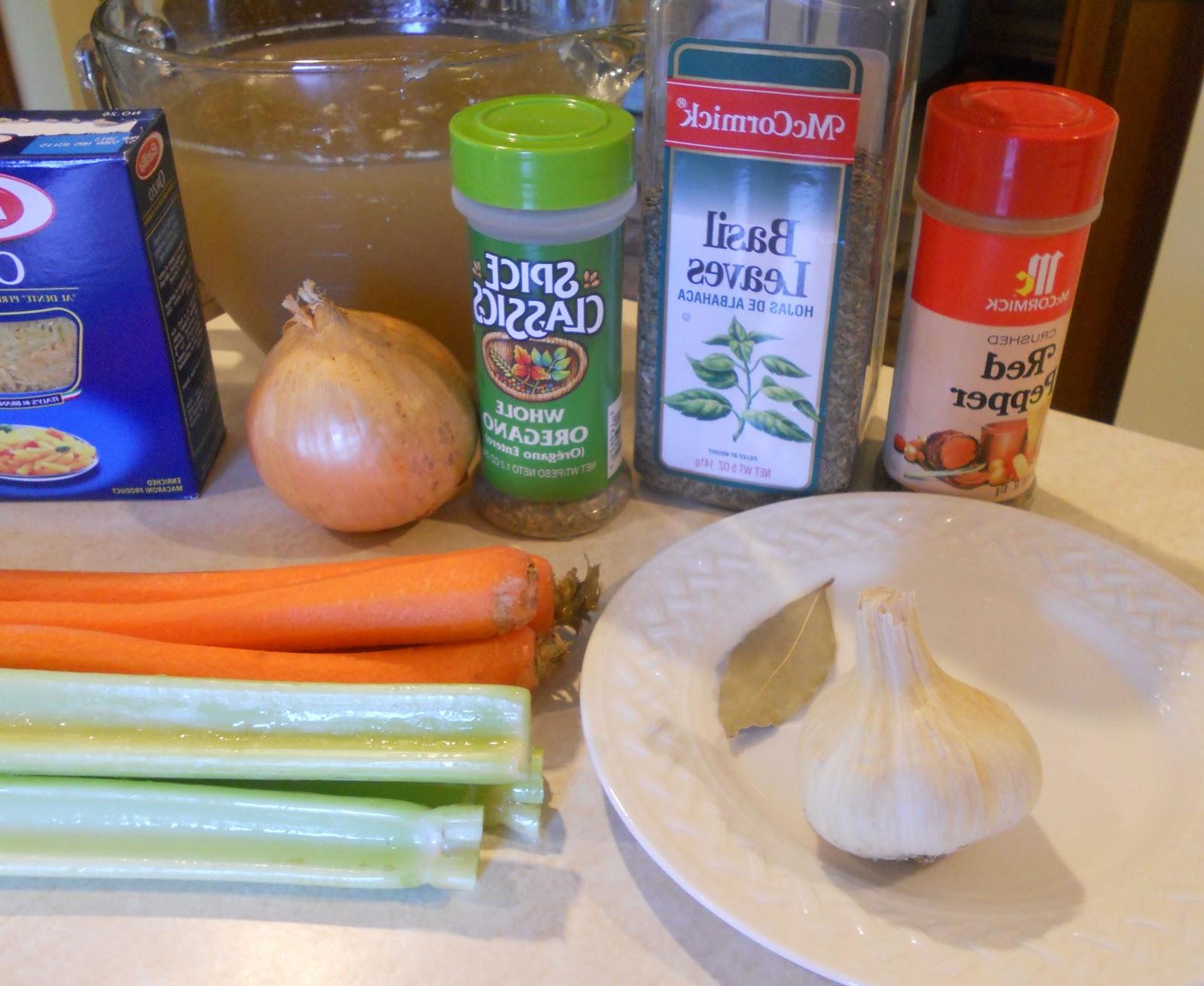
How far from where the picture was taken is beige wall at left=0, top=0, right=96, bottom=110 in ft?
5.74

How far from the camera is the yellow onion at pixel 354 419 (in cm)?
71

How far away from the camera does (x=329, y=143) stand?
80 cm

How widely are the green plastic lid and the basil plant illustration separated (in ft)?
0.45

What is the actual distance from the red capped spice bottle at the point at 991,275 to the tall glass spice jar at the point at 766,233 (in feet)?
0.11

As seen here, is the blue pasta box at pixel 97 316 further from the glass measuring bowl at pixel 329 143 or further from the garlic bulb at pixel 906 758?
the garlic bulb at pixel 906 758

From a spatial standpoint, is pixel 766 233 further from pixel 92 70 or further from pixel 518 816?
pixel 92 70

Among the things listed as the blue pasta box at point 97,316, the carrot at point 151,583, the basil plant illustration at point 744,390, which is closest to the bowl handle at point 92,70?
the blue pasta box at point 97,316

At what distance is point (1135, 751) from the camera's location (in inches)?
23.8

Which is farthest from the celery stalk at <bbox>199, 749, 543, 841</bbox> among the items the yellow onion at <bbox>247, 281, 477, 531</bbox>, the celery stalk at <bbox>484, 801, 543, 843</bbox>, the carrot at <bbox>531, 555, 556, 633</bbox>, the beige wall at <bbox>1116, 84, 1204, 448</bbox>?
the beige wall at <bbox>1116, 84, 1204, 448</bbox>

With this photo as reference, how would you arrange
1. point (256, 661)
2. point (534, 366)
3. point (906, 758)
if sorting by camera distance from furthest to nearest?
point (534, 366), point (256, 661), point (906, 758)

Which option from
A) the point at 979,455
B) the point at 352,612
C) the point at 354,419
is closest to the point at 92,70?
the point at 354,419

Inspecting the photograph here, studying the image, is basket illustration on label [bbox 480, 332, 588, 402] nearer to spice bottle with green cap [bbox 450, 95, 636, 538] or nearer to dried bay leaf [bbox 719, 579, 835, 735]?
spice bottle with green cap [bbox 450, 95, 636, 538]

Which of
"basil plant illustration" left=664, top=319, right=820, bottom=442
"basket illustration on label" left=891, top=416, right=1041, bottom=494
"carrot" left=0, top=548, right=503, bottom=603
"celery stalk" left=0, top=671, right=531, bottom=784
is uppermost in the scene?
"basil plant illustration" left=664, top=319, right=820, bottom=442

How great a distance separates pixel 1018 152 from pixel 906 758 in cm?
36
